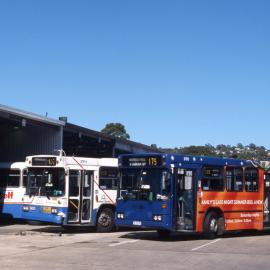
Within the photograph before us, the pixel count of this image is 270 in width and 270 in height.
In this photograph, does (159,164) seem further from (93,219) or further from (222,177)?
(93,219)

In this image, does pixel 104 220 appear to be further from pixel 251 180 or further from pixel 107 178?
pixel 251 180

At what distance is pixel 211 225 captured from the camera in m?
19.7

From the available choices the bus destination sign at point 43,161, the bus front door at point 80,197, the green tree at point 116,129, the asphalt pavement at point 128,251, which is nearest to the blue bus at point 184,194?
the asphalt pavement at point 128,251

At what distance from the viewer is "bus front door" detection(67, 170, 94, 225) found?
2138 cm

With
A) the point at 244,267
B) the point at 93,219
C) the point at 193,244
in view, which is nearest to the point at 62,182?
the point at 93,219

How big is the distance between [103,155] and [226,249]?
2736 cm

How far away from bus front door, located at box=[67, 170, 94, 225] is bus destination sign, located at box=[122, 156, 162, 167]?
2.70 meters

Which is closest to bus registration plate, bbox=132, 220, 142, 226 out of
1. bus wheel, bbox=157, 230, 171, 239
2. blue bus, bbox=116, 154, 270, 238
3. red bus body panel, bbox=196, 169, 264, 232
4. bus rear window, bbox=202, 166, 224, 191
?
blue bus, bbox=116, 154, 270, 238

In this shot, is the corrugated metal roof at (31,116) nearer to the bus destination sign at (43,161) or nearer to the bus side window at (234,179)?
the bus destination sign at (43,161)

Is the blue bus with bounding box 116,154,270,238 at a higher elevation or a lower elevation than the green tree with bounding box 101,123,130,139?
lower

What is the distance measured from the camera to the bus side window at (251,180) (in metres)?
21.2

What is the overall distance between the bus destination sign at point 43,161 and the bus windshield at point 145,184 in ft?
10.0

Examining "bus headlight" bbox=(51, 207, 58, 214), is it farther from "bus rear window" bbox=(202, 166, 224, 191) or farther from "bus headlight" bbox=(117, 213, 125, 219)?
"bus rear window" bbox=(202, 166, 224, 191)

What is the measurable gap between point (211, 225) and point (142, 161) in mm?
3163
